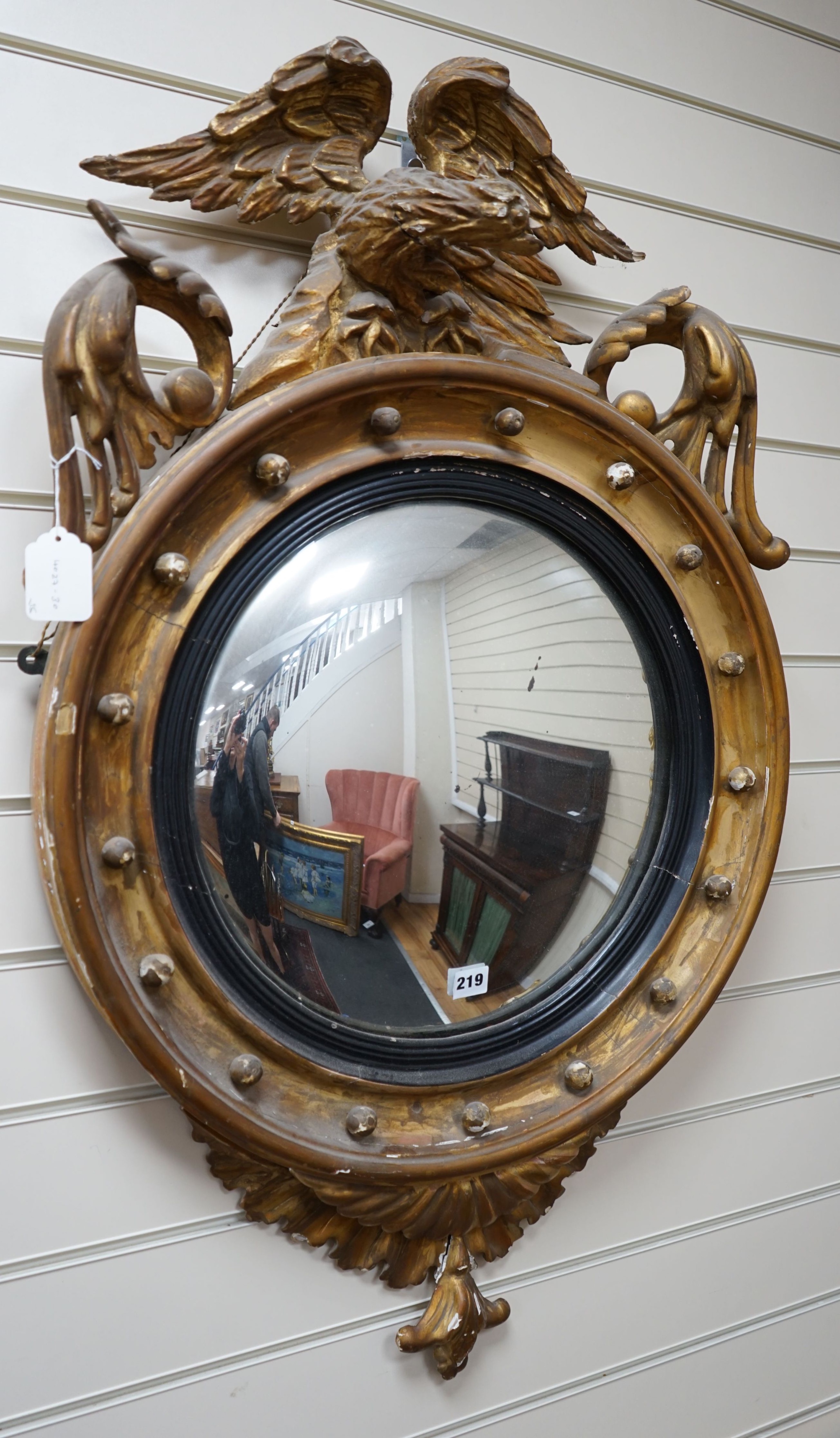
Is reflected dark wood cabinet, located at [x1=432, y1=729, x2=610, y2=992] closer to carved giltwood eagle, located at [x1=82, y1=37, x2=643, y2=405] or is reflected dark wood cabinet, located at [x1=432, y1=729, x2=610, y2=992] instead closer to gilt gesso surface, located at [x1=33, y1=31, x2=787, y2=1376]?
gilt gesso surface, located at [x1=33, y1=31, x2=787, y2=1376]

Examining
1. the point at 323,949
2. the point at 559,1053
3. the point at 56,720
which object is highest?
the point at 56,720

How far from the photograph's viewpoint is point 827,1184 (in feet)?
3.30

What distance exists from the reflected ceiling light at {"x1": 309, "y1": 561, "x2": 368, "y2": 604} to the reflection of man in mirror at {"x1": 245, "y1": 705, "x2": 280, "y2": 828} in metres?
0.09

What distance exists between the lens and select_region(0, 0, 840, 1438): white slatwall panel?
659 mm

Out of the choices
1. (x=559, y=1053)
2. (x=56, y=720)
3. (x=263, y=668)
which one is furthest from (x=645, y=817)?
(x=56, y=720)

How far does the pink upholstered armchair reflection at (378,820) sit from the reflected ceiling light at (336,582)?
126mm

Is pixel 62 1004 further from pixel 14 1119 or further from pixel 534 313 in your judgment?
pixel 534 313

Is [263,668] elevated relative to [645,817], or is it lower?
elevated

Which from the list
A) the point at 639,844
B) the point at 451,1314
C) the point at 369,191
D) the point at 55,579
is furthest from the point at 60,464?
the point at 451,1314

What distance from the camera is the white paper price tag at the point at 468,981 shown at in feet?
2.30

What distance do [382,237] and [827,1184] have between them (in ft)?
3.44

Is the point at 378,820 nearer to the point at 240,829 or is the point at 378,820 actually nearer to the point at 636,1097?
the point at 240,829

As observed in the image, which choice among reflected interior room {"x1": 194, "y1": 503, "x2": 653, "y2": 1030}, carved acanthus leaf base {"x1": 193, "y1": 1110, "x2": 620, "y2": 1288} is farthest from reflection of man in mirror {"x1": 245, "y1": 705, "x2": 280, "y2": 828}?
carved acanthus leaf base {"x1": 193, "y1": 1110, "x2": 620, "y2": 1288}

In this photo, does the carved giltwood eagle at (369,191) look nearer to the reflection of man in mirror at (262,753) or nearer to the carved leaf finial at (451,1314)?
the reflection of man in mirror at (262,753)
